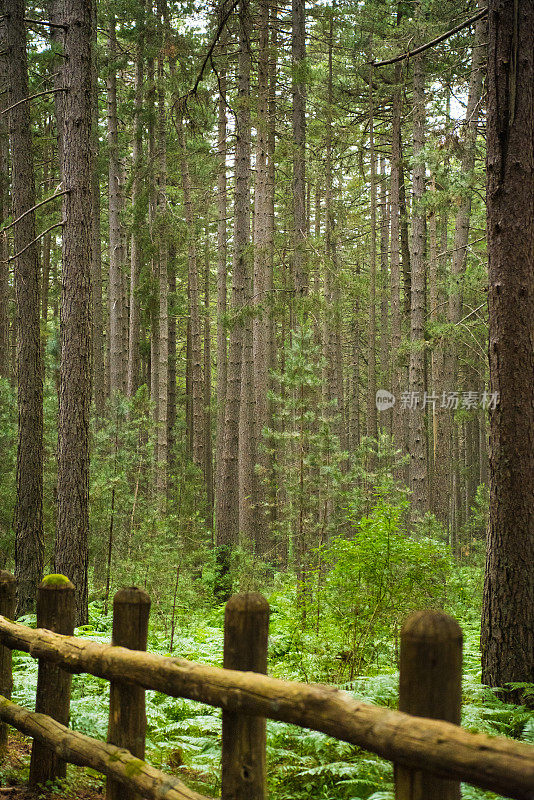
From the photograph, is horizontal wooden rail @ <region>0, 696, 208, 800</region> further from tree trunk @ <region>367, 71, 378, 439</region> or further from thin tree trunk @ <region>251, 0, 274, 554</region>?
tree trunk @ <region>367, 71, 378, 439</region>

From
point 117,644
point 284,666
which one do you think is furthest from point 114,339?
A: point 117,644

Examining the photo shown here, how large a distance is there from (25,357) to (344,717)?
8.76 meters

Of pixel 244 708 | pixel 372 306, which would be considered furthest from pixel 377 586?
pixel 372 306

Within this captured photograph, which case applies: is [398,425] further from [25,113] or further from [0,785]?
[0,785]

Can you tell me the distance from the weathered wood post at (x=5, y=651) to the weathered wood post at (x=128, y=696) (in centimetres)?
146

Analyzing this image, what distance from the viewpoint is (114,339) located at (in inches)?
765

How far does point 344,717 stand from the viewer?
2.15 meters

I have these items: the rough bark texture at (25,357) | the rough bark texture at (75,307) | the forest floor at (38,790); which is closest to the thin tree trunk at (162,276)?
the rough bark texture at (25,357)

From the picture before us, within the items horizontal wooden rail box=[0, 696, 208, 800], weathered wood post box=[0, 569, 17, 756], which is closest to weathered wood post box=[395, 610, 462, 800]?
horizontal wooden rail box=[0, 696, 208, 800]

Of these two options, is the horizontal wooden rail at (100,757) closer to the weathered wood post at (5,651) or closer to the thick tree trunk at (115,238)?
the weathered wood post at (5,651)

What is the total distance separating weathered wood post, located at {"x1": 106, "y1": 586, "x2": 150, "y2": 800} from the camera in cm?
323

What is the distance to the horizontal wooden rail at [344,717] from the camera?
5.70ft

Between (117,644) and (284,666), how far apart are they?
2.62 meters

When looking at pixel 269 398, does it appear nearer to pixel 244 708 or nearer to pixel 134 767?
pixel 134 767
